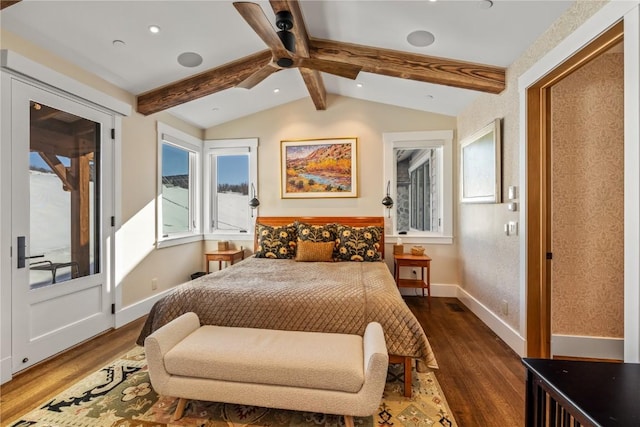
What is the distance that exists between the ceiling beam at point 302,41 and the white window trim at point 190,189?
Result: 198 centimetres

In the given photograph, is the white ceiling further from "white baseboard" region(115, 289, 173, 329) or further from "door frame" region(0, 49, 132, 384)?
"white baseboard" region(115, 289, 173, 329)

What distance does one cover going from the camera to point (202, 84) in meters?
3.39

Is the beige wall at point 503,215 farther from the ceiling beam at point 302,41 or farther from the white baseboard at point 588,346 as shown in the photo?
the ceiling beam at point 302,41

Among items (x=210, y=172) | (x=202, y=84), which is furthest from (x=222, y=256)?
(x=202, y=84)

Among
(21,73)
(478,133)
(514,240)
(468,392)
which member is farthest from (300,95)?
(468,392)

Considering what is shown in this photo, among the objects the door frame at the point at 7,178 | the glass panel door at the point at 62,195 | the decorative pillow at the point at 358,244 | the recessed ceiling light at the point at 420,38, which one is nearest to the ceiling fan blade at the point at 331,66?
the recessed ceiling light at the point at 420,38

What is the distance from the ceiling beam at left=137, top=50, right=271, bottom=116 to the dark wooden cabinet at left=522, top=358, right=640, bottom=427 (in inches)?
134

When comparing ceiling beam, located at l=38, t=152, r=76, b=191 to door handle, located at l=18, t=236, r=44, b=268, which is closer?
door handle, located at l=18, t=236, r=44, b=268

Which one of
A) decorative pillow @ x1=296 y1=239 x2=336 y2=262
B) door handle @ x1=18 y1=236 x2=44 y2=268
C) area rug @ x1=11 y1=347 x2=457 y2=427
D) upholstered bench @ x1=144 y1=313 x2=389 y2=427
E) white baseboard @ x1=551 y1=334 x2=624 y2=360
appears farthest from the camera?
decorative pillow @ x1=296 y1=239 x2=336 y2=262

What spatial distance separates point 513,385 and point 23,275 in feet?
12.4

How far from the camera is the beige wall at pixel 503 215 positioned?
87.9 inches

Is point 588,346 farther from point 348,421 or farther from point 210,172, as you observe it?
point 210,172

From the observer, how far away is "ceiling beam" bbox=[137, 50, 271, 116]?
3.29 meters

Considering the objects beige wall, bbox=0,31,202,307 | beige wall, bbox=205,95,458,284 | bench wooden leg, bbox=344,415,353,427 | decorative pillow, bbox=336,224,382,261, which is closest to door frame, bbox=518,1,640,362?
bench wooden leg, bbox=344,415,353,427
